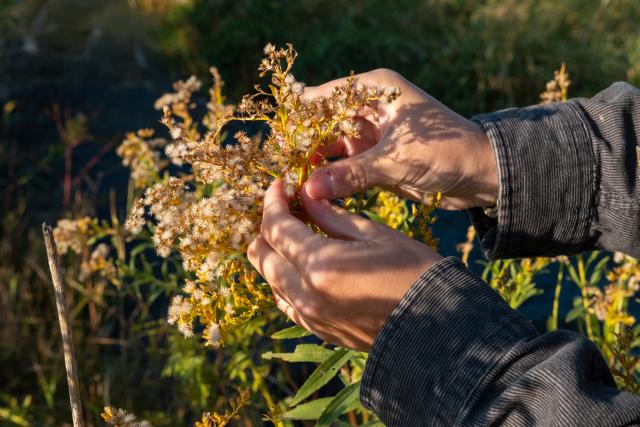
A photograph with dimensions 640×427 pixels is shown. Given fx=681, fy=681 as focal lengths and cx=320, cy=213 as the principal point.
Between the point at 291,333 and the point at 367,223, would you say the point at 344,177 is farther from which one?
the point at 291,333

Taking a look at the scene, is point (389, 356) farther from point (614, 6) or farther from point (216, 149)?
point (614, 6)

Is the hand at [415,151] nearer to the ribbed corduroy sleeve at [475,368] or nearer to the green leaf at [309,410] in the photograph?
the ribbed corduroy sleeve at [475,368]

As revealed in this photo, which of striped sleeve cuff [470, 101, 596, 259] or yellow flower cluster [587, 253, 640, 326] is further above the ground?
striped sleeve cuff [470, 101, 596, 259]

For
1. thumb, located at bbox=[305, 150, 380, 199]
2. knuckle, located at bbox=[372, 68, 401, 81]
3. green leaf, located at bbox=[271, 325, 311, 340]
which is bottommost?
green leaf, located at bbox=[271, 325, 311, 340]

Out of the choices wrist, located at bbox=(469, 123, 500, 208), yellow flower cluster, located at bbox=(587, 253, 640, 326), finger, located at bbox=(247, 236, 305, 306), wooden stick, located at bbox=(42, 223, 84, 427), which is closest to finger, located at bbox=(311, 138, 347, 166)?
finger, located at bbox=(247, 236, 305, 306)

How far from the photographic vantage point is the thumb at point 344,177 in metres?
1.47

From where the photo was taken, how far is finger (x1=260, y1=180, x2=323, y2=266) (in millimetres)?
1352

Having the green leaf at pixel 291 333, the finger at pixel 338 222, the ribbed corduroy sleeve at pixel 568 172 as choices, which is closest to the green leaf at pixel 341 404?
the green leaf at pixel 291 333

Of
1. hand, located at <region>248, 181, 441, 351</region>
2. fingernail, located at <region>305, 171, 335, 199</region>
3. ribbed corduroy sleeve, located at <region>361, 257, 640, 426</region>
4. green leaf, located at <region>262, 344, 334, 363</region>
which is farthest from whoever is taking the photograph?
green leaf, located at <region>262, 344, 334, 363</region>

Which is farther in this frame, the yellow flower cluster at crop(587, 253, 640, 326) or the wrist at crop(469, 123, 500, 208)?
the yellow flower cluster at crop(587, 253, 640, 326)

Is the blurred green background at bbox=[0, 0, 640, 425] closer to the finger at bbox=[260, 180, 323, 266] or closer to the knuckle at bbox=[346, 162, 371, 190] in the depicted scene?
the knuckle at bbox=[346, 162, 371, 190]

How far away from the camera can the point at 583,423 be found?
3.72ft

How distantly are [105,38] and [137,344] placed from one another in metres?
4.31

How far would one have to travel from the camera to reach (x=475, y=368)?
4.02 feet
